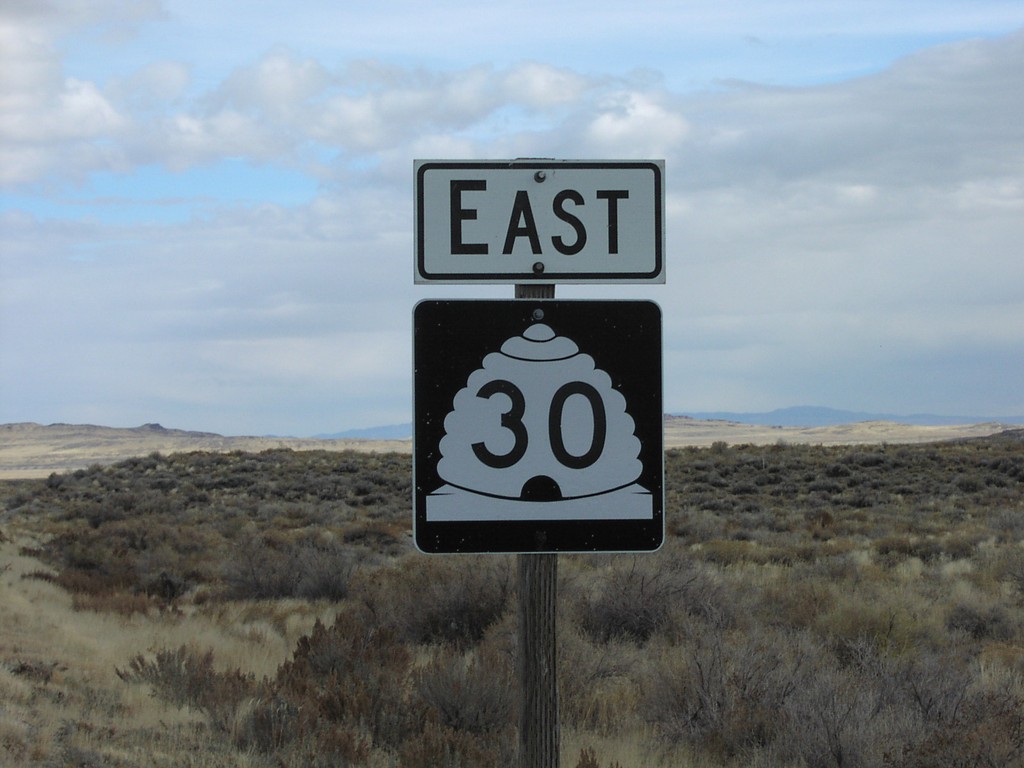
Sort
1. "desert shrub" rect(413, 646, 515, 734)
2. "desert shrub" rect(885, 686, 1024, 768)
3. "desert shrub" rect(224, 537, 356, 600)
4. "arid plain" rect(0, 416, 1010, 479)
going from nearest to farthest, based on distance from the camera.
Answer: "desert shrub" rect(885, 686, 1024, 768) → "desert shrub" rect(413, 646, 515, 734) → "desert shrub" rect(224, 537, 356, 600) → "arid plain" rect(0, 416, 1010, 479)

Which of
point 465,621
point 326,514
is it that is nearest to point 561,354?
point 465,621

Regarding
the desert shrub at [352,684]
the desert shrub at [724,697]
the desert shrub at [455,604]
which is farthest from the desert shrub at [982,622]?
the desert shrub at [352,684]

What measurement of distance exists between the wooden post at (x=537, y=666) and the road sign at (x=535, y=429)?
23cm

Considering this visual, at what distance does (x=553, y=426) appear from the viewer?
300cm

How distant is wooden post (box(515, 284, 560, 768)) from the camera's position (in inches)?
126

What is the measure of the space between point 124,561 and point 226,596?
10.6ft

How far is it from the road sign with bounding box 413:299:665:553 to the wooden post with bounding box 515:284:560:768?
0.76 ft

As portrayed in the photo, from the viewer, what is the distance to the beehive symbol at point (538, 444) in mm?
2998

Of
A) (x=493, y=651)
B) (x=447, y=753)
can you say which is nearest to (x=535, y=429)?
(x=447, y=753)

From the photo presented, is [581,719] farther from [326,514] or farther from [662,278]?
[326,514]

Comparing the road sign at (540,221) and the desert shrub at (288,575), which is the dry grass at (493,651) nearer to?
the desert shrub at (288,575)

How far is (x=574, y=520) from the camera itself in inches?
119

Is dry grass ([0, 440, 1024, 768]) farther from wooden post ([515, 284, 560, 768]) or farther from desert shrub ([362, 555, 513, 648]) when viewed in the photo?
wooden post ([515, 284, 560, 768])

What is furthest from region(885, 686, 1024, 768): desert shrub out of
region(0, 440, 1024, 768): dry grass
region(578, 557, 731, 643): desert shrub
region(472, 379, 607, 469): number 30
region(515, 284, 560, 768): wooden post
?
region(578, 557, 731, 643): desert shrub
